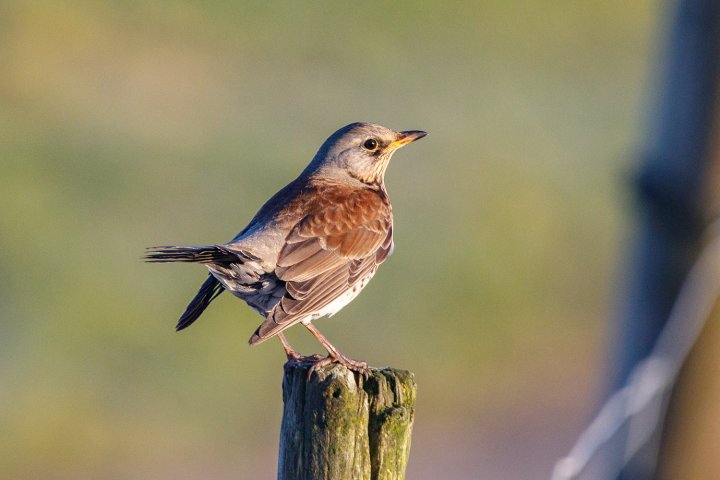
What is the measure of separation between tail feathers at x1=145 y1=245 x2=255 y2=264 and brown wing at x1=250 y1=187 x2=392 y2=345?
0.30 m

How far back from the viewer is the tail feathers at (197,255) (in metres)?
5.54

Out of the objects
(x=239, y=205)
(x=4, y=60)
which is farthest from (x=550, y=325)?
(x=4, y=60)

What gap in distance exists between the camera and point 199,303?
20.3 feet

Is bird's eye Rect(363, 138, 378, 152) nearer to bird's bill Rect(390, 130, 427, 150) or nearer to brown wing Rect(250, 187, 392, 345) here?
bird's bill Rect(390, 130, 427, 150)

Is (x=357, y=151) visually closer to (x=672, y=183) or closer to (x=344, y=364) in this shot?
(x=344, y=364)

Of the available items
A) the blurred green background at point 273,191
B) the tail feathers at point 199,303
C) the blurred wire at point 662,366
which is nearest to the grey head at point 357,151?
the tail feathers at point 199,303

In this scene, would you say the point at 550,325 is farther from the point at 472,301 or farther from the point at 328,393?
the point at 328,393

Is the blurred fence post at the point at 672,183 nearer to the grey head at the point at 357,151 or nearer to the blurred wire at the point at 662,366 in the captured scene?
the blurred wire at the point at 662,366

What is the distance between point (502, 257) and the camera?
1555cm

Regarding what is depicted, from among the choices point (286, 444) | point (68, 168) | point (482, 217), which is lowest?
point (286, 444)

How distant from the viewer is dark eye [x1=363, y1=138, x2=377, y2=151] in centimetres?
748

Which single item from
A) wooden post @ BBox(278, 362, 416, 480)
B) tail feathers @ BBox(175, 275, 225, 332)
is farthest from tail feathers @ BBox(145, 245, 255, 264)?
wooden post @ BBox(278, 362, 416, 480)

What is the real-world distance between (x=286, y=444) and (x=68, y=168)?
11.5 metres

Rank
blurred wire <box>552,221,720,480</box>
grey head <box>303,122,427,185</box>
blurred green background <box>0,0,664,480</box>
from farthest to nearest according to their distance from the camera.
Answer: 1. blurred green background <box>0,0,664,480</box>
2. grey head <box>303,122,427,185</box>
3. blurred wire <box>552,221,720,480</box>
